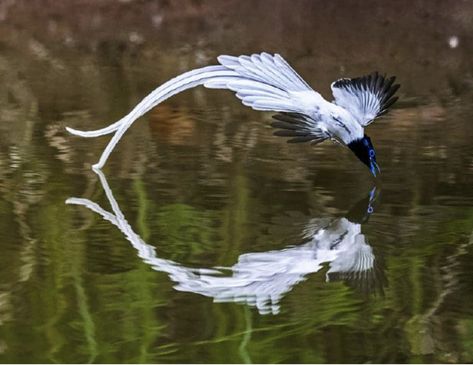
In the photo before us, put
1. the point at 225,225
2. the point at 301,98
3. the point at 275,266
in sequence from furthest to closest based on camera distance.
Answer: the point at 301,98 < the point at 225,225 < the point at 275,266

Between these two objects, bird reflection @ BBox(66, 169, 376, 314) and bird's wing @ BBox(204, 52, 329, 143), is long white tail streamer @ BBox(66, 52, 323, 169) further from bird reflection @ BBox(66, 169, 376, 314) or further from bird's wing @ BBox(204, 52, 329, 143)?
bird reflection @ BBox(66, 169, 376, 314)

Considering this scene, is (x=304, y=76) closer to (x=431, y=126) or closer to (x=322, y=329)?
(x=431, y=126)

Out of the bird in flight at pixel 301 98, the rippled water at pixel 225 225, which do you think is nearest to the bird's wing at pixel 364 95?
the bird in flight at pixel 301 98

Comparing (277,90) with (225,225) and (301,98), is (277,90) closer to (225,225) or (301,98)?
(301,98)

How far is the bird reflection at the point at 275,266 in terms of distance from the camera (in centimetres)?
163

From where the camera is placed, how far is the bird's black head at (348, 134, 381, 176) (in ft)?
6.95

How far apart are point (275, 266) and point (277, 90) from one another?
19.4 inches

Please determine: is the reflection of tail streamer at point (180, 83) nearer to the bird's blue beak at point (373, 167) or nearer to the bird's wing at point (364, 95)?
the bird's wing at point (364, 95)

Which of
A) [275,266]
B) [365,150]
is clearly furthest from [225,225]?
[365,150]

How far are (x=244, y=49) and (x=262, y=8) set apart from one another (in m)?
0.57

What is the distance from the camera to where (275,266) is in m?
1.75

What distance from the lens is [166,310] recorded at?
5.07ft

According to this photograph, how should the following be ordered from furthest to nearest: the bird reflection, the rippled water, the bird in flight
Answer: the bird in flight → the bird reflection → the rippled water

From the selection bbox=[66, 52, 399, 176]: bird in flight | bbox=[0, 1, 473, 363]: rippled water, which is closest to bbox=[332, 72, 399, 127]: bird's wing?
bbox=[66, 52, 399, 176]: bird in flight
